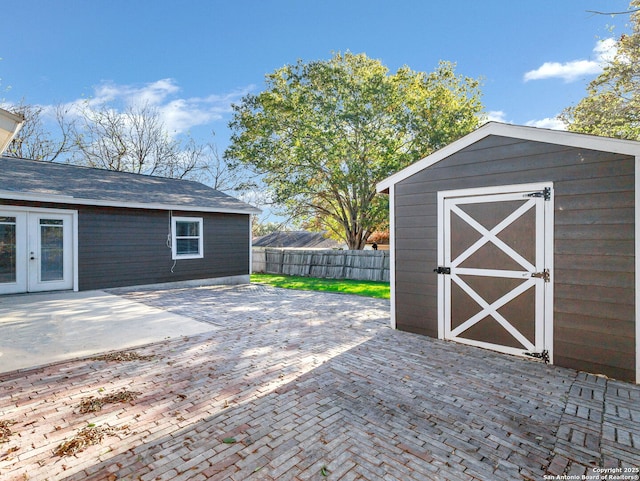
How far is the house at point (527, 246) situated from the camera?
3.47 m

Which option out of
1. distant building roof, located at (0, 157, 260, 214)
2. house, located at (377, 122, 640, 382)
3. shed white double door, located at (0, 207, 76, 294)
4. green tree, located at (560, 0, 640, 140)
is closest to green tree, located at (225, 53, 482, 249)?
distant building roof, located at (0, 157, 260, 214)

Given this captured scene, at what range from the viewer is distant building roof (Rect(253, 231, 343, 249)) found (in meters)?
27.2

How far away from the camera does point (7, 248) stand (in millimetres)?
7586

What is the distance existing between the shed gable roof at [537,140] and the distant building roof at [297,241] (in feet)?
72.5

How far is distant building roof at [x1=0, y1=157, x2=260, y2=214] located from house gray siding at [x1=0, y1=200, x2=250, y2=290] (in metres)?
0.36

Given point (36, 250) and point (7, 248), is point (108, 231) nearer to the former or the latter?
point (36, 250)

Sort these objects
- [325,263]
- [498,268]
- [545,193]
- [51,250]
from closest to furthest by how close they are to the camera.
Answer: [545,193], [498,268], [51,250], [325,263]

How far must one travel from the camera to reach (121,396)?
3021mm

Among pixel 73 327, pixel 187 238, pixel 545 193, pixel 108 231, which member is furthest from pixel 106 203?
pixel 545 193

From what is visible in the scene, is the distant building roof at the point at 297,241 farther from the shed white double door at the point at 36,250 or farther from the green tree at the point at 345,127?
the shed white double door at the point at 36,250

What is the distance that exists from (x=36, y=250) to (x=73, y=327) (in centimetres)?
402

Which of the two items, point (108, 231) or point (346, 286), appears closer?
point (108, 231)

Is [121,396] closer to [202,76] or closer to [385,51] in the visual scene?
[385,51]

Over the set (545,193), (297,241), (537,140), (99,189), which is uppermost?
(99,189)
